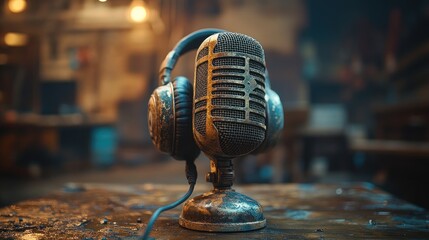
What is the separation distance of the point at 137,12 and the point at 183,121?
15.8ft

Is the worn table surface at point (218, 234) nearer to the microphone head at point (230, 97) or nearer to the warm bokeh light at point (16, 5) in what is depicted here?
the microphone head at point (230, 97)

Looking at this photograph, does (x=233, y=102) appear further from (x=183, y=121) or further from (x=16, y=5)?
(x=16, y=5)

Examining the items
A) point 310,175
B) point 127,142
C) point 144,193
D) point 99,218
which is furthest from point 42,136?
point 99,218

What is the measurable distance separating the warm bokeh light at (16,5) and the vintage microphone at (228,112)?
16.1 ft

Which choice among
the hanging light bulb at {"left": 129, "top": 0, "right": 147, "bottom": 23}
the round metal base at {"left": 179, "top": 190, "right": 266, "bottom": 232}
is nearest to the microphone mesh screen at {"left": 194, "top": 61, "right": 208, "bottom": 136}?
the round metal base at {"left": 179, "top": 190, "right": 266, "bottom": 232}

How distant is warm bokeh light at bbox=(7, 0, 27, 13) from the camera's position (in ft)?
17.8

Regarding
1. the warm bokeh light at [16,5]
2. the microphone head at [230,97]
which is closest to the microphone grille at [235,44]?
the microphone head at [230,97]

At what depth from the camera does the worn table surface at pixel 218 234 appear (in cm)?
124

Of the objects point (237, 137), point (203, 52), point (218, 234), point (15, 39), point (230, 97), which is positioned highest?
point (15, 39)

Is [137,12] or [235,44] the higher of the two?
[137,12]

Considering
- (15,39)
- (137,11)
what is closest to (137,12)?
(137,11)

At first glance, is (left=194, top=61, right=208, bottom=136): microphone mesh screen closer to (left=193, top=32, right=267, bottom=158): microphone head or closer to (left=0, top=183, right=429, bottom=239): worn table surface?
(left=193, top=32, right=267, bottom=158): microphone head

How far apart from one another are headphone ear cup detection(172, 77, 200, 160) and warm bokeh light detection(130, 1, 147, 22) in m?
4.37

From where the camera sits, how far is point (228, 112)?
1.18m
